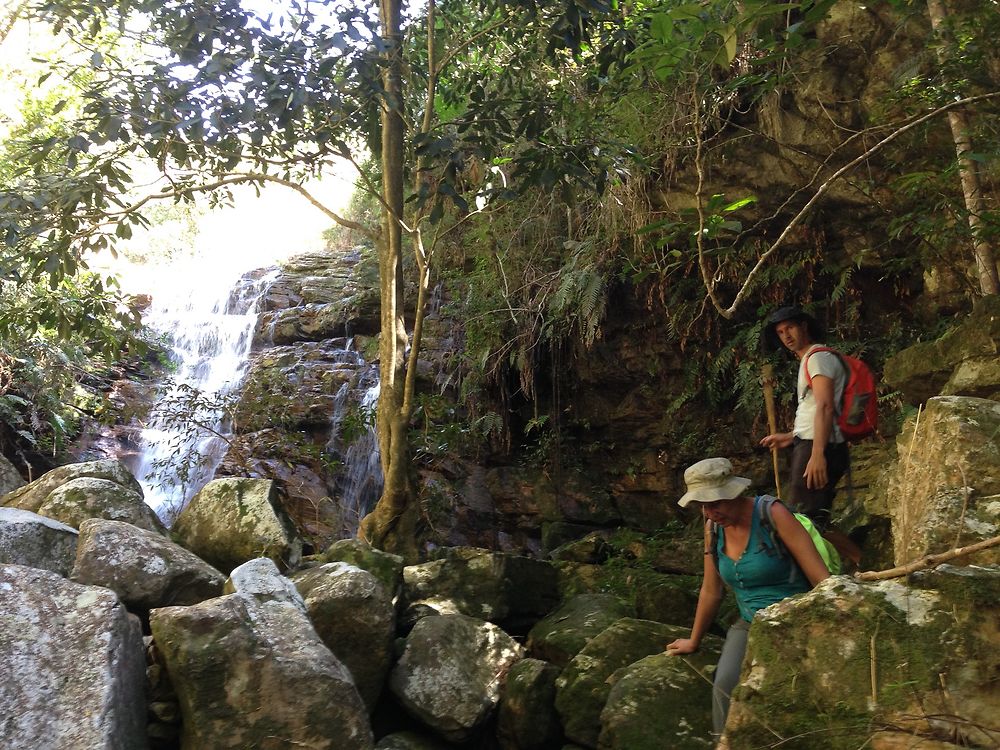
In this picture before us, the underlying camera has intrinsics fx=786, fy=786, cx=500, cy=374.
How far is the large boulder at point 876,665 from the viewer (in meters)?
2.03

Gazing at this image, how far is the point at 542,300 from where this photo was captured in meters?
9.50

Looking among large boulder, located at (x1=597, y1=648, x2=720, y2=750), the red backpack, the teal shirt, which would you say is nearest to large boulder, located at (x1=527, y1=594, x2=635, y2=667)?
large boulder, located at (x1=597, y1=648, x2=720, y2=750)

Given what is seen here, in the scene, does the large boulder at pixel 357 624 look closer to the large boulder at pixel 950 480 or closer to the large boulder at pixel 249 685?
the large boulder at pixel 249 685

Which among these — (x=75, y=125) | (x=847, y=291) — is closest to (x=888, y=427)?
(x=847, y=291)

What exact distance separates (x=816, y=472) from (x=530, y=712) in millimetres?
1933

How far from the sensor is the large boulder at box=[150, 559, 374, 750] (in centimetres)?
323

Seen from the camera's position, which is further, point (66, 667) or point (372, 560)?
point (372, 560)

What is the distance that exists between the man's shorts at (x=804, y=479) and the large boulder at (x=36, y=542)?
4014 mm

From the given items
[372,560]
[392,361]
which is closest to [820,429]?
[372,560]

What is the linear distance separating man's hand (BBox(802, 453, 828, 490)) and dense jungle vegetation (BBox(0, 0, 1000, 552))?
0.95m

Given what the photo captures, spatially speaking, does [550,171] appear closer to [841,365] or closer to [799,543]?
[841,365]

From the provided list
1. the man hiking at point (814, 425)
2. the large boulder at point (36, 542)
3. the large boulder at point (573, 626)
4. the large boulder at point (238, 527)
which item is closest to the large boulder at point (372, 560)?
the large boulder at point (238, 527)

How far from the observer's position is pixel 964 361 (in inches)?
173

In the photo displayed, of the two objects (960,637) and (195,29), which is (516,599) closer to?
(960,637)
